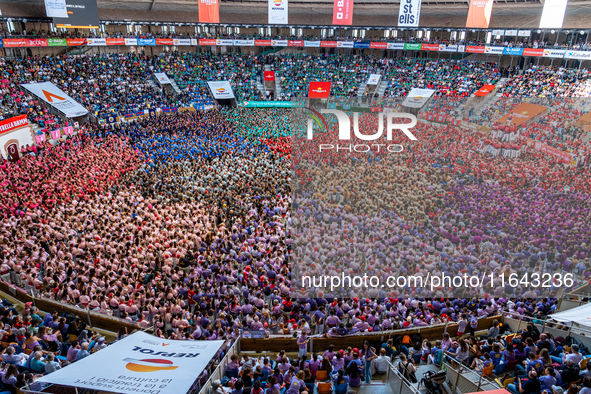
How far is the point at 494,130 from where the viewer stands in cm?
3228

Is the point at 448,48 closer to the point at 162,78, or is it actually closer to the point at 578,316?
the point at 162,78

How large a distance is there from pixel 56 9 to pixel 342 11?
28.3 metres

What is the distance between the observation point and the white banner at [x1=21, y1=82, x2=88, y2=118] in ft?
116

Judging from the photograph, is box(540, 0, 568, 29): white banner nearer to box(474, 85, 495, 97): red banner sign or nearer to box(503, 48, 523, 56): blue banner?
box(503, 48, 523, 56): blue banner

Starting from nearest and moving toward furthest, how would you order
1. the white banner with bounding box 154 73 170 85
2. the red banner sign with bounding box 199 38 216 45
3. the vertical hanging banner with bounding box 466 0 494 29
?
the vertical hanging banner with bounding box 466 0 494 29
the white banner with bounding box 154 73 170 85
the red banner sign with bounding box 199 38 216 45

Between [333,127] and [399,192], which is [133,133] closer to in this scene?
[333,127]

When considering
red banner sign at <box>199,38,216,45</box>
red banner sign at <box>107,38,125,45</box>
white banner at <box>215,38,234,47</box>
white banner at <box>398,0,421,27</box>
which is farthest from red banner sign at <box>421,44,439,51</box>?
red banner sign at <box>107,38,125,45</box>

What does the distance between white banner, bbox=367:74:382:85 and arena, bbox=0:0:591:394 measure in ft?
23.2

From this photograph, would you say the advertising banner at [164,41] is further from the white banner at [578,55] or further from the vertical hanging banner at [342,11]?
the white banner at [578,55]

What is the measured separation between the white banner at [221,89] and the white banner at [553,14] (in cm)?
3326

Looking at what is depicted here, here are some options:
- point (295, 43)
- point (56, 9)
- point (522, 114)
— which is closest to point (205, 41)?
point (295, 43)

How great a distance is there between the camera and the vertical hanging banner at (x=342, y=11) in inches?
1726

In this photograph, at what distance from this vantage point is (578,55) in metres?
40.1

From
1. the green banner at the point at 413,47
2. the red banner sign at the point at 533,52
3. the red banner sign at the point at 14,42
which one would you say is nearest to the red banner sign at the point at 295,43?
the green banner at the point at 413,47
